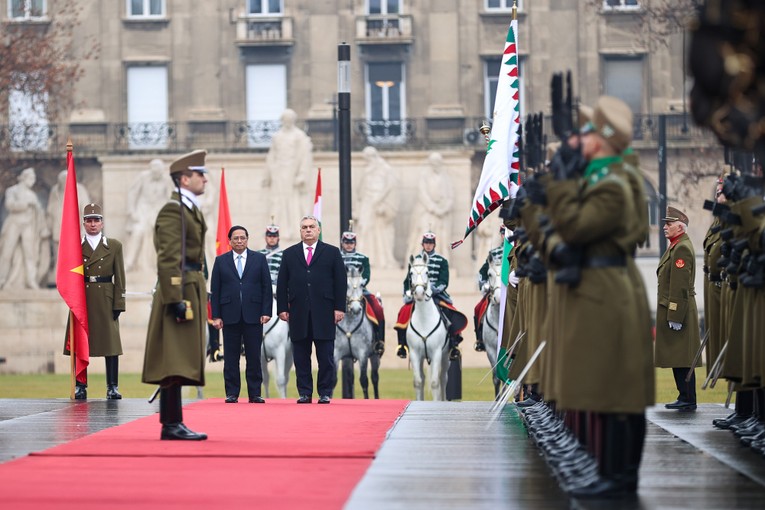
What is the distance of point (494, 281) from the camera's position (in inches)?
869

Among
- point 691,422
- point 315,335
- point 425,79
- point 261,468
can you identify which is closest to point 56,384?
point 315,335

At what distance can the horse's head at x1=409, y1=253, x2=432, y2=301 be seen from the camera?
22.0 m

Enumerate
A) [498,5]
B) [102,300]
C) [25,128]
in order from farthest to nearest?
[498,5], [25,128], [102,300]

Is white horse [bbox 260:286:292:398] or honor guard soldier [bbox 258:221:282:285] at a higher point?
honor guard soldier [bbox 258:221:282:285]

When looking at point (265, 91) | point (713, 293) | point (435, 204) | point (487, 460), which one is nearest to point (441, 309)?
point (713, 293)

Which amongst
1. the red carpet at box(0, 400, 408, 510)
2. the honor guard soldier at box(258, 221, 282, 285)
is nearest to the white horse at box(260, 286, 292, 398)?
the honor guard soldier at box(258, 221, 282, 285)

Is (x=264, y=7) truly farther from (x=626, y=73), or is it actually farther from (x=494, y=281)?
(x=494, y=281)

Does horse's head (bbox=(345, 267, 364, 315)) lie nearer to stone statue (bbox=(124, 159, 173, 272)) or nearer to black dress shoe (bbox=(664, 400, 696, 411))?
black dress shoe (bbox=(664, 400, 696, 411))

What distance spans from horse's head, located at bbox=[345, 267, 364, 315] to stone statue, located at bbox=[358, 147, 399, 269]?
21.8 meters

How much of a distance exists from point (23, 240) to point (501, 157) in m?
31.9

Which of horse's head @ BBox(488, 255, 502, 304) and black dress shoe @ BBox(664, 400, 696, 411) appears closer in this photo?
black dress shoe @ BBox(664, 400, 696, 411)

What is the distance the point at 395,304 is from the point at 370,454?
28.2m

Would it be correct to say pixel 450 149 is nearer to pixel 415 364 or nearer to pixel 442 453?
pixel 415 364

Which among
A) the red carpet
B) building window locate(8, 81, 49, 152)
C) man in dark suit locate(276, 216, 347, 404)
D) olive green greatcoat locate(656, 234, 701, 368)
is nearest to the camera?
the red carpet
